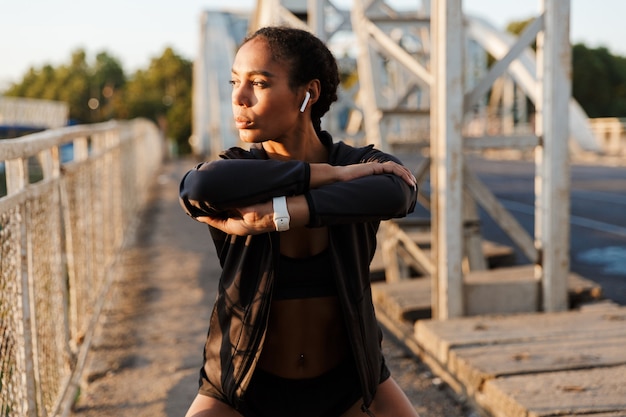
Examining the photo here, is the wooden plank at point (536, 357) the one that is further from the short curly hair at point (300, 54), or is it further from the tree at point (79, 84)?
the tree at point (79, 84)

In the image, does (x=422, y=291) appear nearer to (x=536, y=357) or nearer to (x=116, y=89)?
(x=536, y=357)

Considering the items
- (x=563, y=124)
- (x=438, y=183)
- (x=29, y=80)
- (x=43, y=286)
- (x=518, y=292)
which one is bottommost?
(x=518, y=292)

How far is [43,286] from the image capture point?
342 cm

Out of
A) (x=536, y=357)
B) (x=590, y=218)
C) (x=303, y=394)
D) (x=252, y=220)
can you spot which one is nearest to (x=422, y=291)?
(x=536, y=357)

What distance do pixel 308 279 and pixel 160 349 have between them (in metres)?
3.29

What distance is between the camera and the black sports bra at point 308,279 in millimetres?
1919

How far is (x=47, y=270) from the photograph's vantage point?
361 cm

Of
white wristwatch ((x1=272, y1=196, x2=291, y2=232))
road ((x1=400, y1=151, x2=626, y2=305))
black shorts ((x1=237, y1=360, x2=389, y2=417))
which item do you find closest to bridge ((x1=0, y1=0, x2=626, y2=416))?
black shorts ((x1=237, y1=360, x2=389, y2=417))

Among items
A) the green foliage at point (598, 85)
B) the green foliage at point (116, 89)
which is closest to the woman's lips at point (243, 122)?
the green foliage at point (116, 89)

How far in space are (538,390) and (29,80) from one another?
458ft

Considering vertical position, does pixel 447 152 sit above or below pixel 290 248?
above

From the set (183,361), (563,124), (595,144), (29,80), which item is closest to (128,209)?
(183,361)

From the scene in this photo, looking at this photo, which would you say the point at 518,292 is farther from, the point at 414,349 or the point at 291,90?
the point at 291,90

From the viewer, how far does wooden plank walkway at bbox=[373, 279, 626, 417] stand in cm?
322
